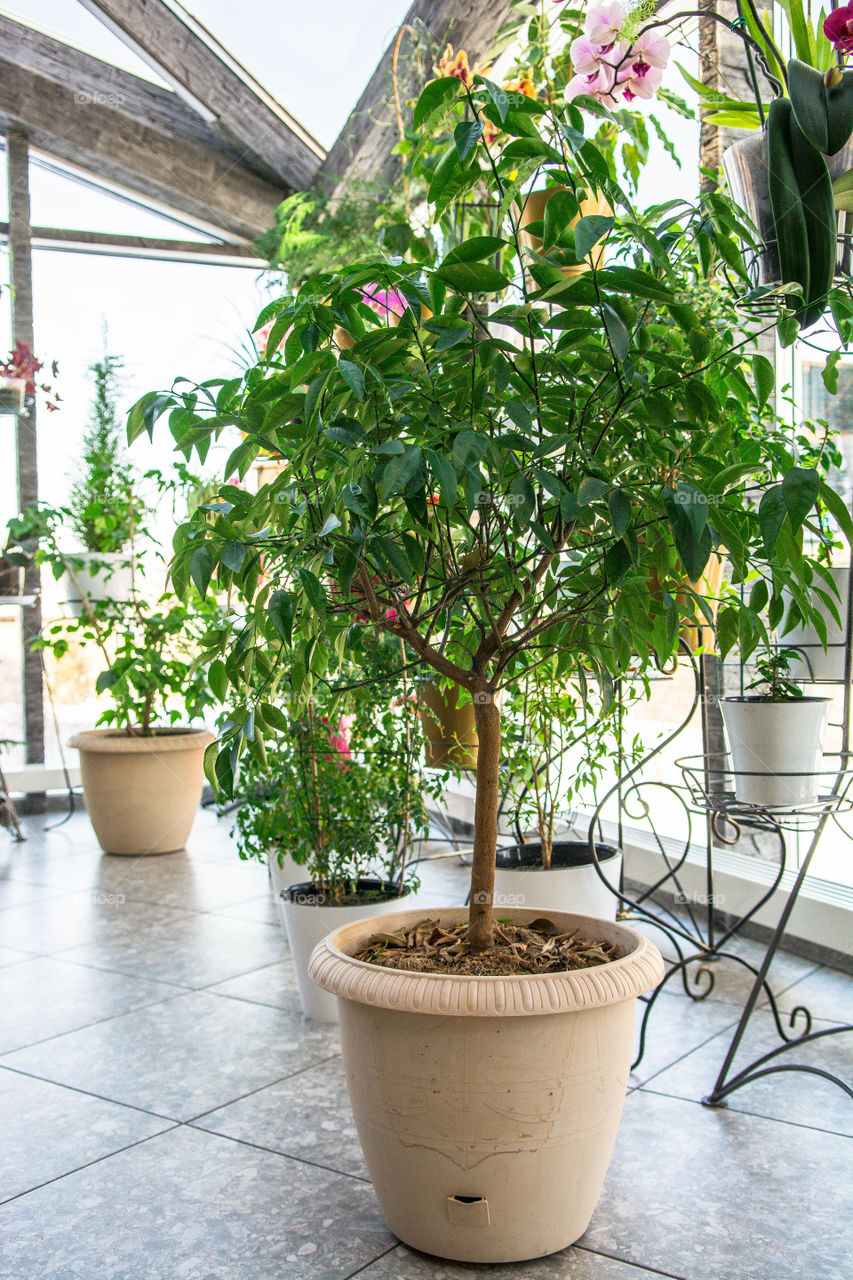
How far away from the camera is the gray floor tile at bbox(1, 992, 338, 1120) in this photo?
1.83m

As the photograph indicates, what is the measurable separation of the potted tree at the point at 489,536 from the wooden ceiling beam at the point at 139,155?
4.07 m

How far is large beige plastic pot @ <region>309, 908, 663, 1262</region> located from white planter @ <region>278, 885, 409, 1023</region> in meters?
0.82

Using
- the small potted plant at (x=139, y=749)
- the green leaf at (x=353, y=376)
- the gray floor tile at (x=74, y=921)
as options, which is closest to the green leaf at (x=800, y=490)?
the green leaf at (x=353, y=376)

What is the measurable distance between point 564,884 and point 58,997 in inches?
45.3

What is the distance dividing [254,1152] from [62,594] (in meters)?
3.48

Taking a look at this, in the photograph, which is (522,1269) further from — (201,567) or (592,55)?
(592,55)

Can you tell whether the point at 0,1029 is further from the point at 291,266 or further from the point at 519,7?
the point at 291,266

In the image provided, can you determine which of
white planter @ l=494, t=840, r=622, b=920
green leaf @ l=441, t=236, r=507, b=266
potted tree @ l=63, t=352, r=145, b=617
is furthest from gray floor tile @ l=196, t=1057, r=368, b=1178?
potted tree @ l=63, t=352, r=145, b=617

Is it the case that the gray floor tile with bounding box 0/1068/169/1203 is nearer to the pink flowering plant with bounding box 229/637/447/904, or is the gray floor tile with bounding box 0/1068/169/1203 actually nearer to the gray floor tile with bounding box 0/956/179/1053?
the gray floor tile with bounding box 0/956/179/1053

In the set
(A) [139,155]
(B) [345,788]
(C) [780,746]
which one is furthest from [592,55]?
(A) [139,155]

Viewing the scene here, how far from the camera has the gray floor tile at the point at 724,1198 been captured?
4.20ft

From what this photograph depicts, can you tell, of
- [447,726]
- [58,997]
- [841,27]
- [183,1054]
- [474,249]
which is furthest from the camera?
[447,726]

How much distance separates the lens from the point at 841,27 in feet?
3.76

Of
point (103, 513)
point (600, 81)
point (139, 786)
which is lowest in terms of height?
point (139, 786)
